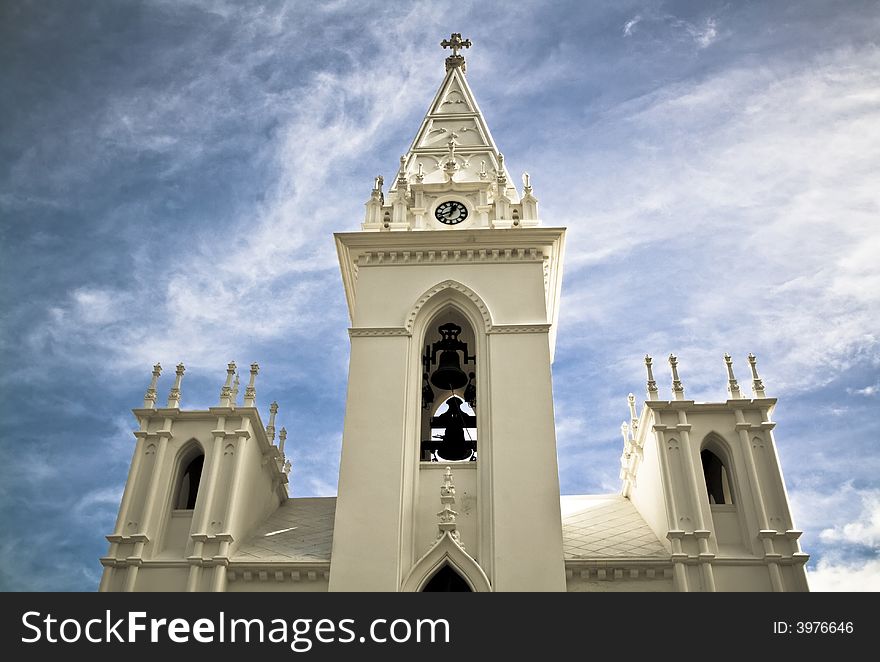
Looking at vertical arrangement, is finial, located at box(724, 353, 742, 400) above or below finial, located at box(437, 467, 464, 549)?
above

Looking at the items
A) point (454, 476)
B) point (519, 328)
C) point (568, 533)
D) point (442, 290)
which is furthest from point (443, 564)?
point (442, 290)

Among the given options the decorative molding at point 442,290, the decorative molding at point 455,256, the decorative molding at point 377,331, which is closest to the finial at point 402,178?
the decorative molding at point 455,256

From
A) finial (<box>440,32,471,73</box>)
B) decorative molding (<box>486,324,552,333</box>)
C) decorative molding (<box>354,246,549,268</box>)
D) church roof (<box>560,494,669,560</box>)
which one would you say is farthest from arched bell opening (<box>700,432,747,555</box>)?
finial (<box>440,32,471,73</box>)

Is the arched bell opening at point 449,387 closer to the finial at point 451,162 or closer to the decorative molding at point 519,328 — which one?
the decorative molding at point 519,328

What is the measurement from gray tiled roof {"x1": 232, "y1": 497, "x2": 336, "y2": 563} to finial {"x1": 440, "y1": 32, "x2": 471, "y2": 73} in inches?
806

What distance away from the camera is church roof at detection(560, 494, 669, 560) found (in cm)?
2180

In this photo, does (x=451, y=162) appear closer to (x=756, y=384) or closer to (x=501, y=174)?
(x=501, y=174)

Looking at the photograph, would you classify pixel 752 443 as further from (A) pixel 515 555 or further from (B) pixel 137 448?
(B) pixel 137 448

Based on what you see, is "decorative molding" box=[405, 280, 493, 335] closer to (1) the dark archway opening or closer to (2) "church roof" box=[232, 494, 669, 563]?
(2) "church roof" box=[232, 494, 669, 563]

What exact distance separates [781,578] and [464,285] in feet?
37.2

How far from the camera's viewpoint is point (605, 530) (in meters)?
23.5

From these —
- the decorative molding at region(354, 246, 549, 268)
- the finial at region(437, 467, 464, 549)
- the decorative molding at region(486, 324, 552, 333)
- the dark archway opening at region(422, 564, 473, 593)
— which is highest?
the decorative molding at region(354, 246, 549, 268)

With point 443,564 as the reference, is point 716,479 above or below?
above

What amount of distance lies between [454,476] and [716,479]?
6.72 metres
